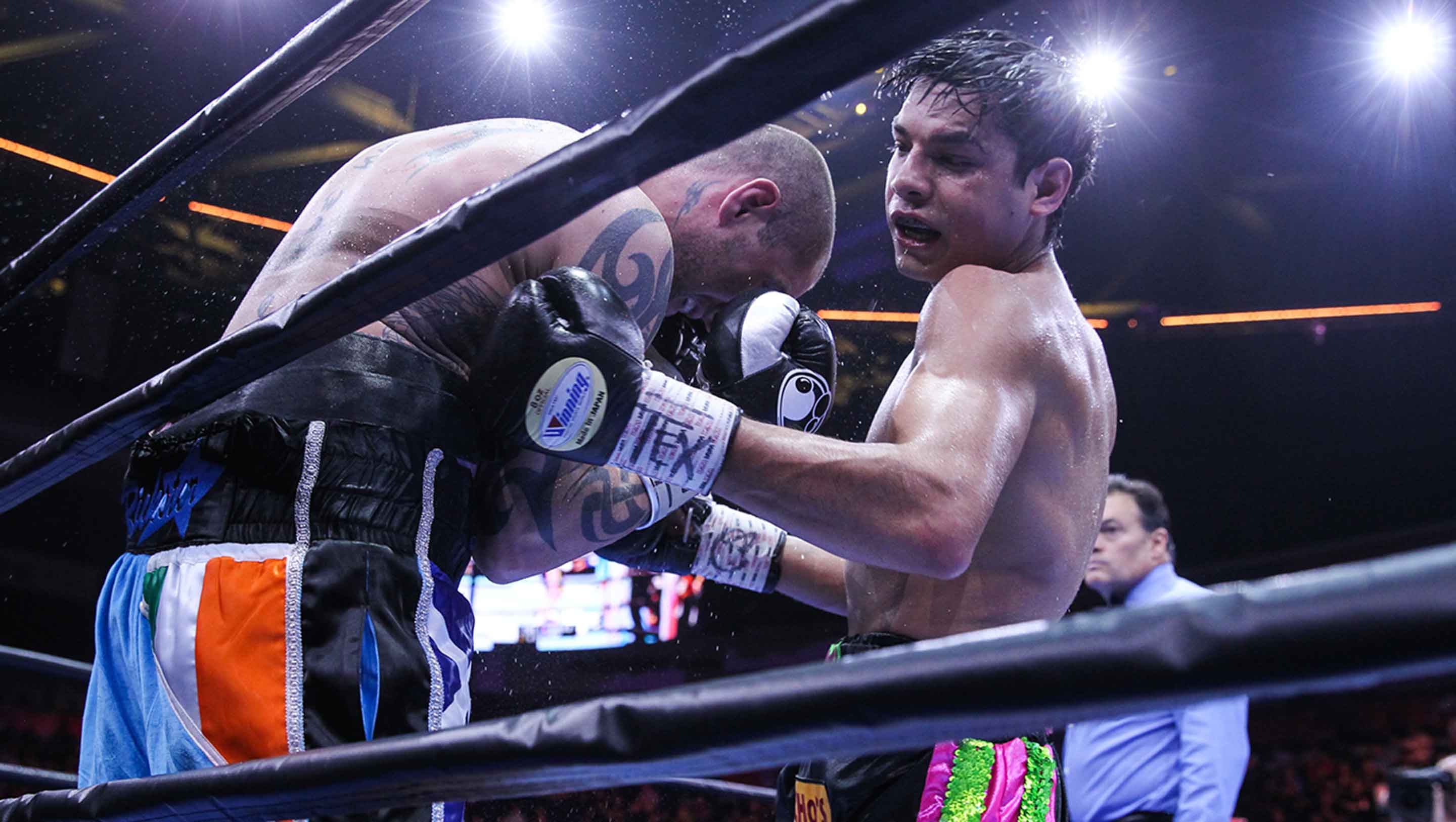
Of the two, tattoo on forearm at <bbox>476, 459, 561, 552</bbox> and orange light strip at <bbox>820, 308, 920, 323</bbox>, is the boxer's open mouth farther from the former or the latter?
orange light strip at <bbox>820, 308, 920, 323</bbox>

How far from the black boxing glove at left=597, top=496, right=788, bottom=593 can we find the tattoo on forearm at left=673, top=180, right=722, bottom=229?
45 cm

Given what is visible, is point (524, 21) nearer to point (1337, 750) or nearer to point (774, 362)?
point (774, 362)

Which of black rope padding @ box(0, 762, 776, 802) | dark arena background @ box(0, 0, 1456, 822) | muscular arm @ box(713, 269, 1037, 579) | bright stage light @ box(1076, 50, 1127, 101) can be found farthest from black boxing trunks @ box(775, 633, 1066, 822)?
bright stage light @ box(1076, 50, 1127, 101)

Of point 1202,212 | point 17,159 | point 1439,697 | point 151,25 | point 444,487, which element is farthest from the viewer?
point 1439,697

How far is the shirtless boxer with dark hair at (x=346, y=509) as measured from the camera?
1.07 metres

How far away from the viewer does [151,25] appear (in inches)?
207

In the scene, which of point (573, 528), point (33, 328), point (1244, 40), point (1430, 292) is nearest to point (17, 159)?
point (33, 328)

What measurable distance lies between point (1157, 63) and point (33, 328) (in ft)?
22.5

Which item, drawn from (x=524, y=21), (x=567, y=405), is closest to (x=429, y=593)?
(x=567, y=405)

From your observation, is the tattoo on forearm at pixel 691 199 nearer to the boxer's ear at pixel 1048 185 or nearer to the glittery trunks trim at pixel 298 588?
the boxer's ear at pixel 1048 185

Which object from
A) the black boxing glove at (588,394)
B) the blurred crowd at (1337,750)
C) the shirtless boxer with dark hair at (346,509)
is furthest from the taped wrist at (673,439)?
the blurred crowd at (1337,750)

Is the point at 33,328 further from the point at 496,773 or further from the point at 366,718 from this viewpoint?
the point at 496,773

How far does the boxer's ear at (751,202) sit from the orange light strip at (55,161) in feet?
17.7

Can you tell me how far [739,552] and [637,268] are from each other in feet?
2.01
